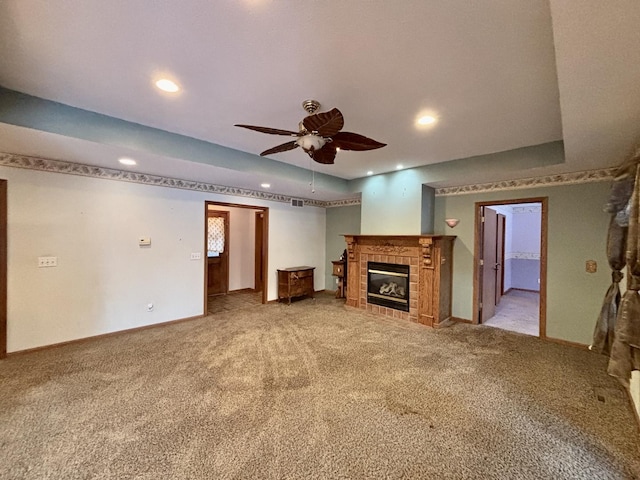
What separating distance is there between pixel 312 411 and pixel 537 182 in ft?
13.5

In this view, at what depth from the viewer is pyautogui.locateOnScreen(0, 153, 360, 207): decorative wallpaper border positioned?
3.02 m

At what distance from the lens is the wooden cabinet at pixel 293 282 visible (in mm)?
5391

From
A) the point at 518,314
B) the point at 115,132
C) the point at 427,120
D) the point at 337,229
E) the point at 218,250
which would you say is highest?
the point at 427,120

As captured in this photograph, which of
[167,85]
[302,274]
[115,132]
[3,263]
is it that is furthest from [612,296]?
[3,263]

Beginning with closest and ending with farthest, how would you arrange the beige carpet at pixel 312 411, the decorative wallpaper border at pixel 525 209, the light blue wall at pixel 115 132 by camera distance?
1. the beige carpet at pixel 312 411
2. the light blue wall at pixel 115 132
3. the decorative wallpaper border at pixel 525 209

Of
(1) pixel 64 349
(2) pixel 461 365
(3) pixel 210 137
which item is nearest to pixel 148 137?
(3) pixel 210 137

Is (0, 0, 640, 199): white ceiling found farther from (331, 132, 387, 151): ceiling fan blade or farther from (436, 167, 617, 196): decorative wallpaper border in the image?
(436, 167, 617, 196): decorative wallpaper border

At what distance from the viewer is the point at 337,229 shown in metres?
6.38

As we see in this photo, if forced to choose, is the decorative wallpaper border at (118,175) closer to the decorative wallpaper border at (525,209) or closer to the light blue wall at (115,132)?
the light blue wall at (115,132)

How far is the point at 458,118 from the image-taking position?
2490 mm

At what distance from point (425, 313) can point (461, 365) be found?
130 centimetres

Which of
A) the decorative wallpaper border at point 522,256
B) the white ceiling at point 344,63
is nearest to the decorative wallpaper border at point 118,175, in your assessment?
the white ceiling at point 344,63

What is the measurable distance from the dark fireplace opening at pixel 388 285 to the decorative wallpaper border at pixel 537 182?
5.01 ft

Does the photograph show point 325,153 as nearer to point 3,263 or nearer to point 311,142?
point 311,142
